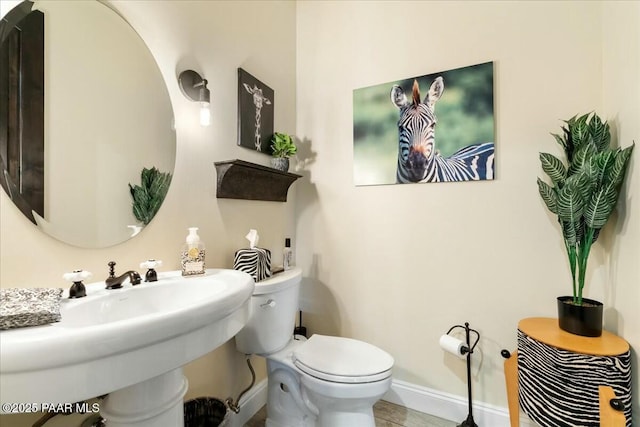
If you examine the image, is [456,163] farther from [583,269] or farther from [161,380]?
[161,380]

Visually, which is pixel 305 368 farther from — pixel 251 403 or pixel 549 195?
pixel 549 195

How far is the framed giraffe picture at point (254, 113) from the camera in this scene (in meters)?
1.51

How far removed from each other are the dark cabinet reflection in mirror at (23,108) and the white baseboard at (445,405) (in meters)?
1.86

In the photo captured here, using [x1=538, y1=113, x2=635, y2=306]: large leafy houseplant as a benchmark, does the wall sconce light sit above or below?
above

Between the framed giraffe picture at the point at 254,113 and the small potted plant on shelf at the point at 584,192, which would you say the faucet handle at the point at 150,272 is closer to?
the framed giraffe picture at the point at 254,113

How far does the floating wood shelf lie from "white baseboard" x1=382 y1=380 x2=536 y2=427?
1.34 metres

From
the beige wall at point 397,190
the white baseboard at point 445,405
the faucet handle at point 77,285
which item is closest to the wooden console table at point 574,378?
the beige wall at point 397,190

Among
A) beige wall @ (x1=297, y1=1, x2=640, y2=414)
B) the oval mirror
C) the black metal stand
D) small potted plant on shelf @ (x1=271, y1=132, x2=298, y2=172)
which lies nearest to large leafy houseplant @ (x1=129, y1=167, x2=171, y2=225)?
the oval mirror

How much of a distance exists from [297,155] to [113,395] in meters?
1.61

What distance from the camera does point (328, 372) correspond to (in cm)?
118

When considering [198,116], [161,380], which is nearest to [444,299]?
[161,380]

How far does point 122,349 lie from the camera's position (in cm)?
50

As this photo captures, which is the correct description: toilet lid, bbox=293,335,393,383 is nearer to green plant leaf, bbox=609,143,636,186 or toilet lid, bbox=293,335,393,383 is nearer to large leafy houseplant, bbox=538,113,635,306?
large leafy houseplant, bbox=538,113,635,306

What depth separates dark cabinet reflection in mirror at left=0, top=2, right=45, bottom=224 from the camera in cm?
74
